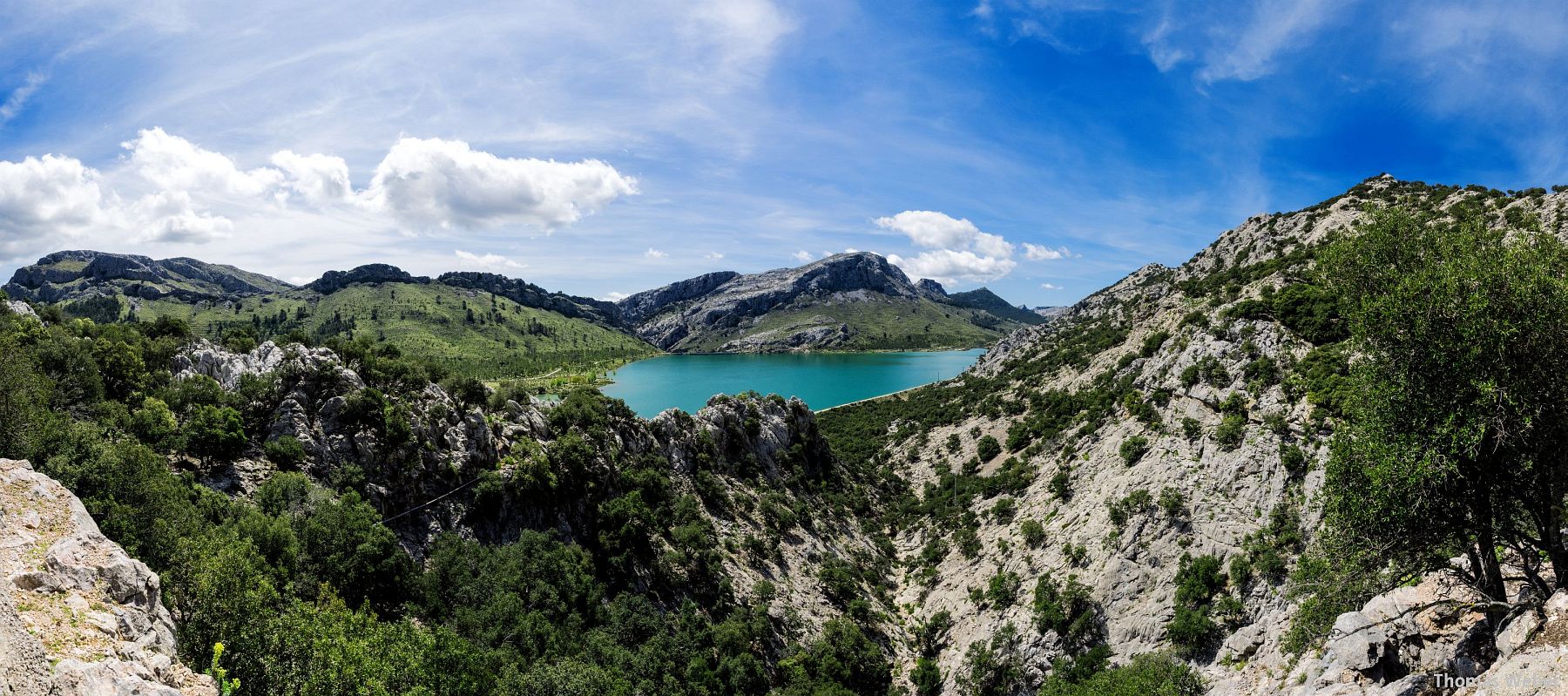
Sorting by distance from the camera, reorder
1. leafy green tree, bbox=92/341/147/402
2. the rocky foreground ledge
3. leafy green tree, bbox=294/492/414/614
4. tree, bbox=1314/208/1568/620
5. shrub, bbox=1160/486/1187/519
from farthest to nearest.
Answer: leafy green tree, bbox=92/341/147/402, shrub, bbox=1160/486/1187/519, leafy green tree, bbox=294/492/414/614, tree, bbox=1314/208/1568/620, the rocky foreground ledge

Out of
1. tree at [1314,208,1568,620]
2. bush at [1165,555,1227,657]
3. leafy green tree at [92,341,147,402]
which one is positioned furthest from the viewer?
leafy green tree at [92,341,147,402]

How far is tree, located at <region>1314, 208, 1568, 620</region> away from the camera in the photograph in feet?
42.6

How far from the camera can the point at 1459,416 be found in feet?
45.0

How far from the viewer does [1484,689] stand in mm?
11445

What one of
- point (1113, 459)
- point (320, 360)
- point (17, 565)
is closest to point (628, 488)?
point (320, 360)

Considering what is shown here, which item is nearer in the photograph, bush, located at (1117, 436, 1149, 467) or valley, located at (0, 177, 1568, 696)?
valley, located at (0, 177, 1568, 696)

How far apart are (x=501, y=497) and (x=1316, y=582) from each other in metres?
42.8

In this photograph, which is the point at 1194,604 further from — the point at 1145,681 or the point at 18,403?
the point at 18,403

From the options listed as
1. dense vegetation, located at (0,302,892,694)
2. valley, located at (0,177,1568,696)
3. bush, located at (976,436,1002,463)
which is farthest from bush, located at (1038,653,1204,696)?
bush, located at (976,436,1002,463)

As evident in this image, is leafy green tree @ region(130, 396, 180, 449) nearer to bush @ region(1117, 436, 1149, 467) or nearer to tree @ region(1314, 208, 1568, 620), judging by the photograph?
tree @ region(1314, 208, 1568, 620)

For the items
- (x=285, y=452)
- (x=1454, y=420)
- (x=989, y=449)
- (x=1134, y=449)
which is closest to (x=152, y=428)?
(x=285, y=452)

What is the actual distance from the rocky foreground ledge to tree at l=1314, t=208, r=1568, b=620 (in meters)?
29.3

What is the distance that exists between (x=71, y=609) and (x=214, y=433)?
74.2ft

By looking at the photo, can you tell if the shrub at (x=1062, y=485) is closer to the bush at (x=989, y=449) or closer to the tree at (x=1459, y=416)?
the bush at (x=989, y=449)
